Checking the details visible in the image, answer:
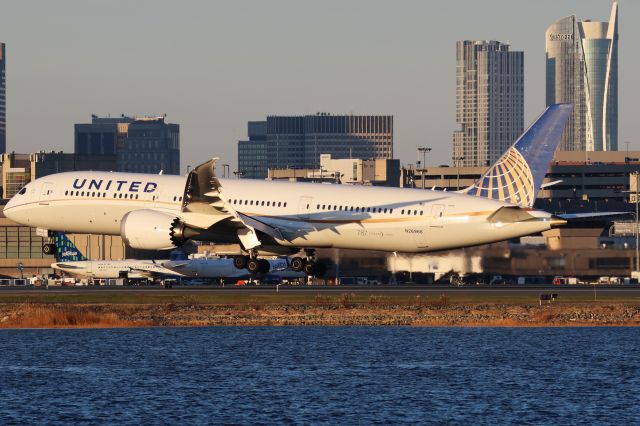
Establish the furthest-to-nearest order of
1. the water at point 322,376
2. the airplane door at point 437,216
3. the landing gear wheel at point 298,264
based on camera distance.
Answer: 1. the landing gear wheel at point 298,264
2. the airplane door at point 437,216
3. the water at point 322,376

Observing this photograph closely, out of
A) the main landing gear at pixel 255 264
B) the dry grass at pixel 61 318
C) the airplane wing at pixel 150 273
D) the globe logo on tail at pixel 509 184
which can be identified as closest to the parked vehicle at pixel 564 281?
the globe logo on tail at pixel 509 184

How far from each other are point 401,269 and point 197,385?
37418 millimetres

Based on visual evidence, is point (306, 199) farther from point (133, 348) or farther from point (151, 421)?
point (151, 421)

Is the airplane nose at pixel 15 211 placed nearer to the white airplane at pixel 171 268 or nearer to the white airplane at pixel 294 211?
the white airplane at pixel 294 211

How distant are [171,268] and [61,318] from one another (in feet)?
151

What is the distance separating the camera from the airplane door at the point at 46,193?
99.6 m

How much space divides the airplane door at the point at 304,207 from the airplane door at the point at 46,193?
17.3 m

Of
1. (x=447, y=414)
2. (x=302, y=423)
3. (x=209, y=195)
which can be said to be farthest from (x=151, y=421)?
(x=209, y=195)

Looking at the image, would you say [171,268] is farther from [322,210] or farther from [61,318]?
[322,210]

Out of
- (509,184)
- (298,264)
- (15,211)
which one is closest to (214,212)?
(298,264)

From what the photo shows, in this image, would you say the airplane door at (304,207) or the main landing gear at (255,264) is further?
the main landing gear at (255,264)

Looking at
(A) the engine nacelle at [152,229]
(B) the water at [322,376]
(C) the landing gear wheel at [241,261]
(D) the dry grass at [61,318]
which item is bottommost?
(B) the water at [322,376]

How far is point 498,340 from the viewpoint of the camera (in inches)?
4092

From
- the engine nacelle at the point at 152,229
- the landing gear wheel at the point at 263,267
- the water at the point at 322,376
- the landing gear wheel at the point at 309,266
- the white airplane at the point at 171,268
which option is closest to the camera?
the water at the point at 322,376
